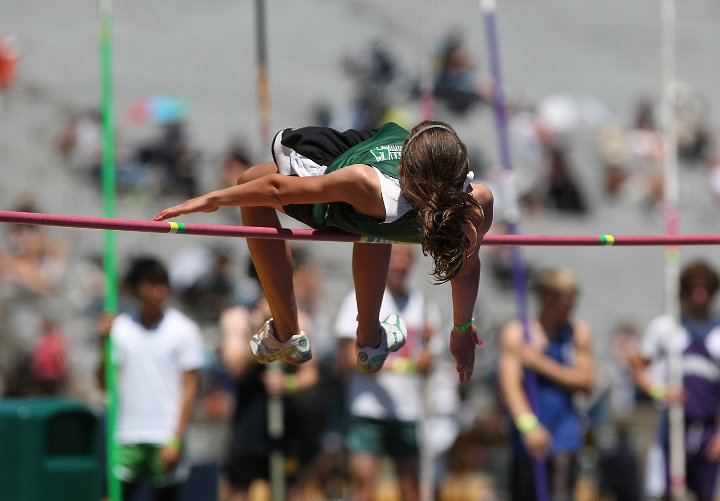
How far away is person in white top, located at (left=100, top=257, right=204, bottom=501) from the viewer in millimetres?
6445

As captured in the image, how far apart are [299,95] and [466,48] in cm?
188

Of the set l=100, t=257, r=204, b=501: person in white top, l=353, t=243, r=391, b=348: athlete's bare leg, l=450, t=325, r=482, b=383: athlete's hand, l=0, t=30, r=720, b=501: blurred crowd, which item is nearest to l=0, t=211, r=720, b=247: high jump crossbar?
l=353, t=243, r=391, b=348: athlete's bare leg

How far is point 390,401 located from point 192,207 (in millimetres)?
2634

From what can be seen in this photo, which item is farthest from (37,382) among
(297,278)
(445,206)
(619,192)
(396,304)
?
(619,192)

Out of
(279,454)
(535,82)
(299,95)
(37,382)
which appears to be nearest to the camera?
(279,454)

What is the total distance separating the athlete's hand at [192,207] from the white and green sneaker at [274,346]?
85 cm

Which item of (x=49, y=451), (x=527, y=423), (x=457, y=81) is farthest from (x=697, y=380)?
(x=457, y=81)

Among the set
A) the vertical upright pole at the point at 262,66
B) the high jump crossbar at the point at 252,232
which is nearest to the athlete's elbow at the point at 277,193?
the high jump crossbar at the point at 252,232

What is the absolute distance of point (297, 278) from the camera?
8.04m

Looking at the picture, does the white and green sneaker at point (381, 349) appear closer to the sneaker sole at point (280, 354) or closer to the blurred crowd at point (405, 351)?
the sneaker sole at point (280, 354)

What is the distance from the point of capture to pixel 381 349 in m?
5.12

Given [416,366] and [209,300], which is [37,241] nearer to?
[209,300]

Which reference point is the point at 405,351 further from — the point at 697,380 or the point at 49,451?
the point at 49,451

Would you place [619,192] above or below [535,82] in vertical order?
below
